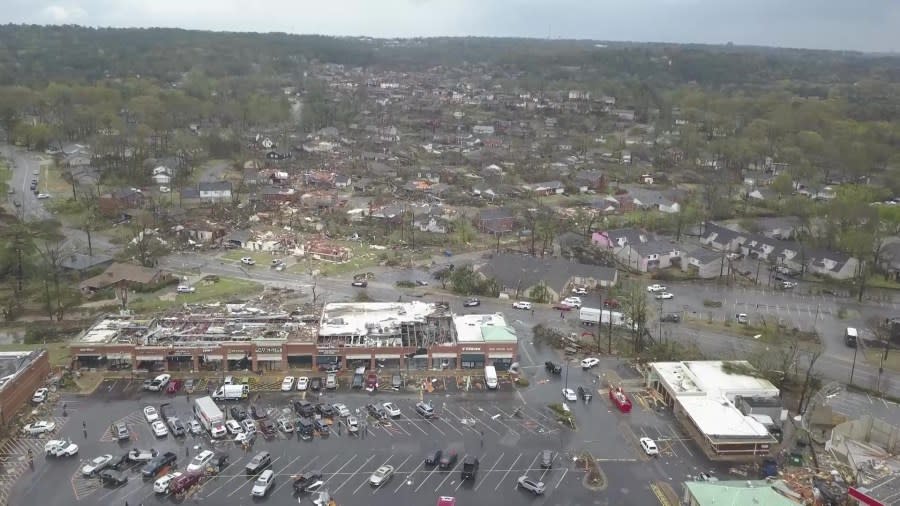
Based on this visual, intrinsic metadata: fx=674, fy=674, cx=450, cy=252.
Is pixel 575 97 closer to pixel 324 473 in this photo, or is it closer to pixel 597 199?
pixel 597 199

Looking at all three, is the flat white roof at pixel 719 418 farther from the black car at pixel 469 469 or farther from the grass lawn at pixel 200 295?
the grass lawn at pixel 200 295

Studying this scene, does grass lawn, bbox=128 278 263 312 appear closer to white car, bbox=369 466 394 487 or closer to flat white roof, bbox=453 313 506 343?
flat white roof, bbox=453 313 506 343

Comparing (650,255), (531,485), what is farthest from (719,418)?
(650,255)

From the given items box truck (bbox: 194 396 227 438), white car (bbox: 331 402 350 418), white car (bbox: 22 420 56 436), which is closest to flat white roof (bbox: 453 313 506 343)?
white car (bbox: 331 402 350 418)

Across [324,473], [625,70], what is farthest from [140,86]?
[625,70]

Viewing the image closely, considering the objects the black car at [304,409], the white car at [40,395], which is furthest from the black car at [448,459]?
the white car at [40,395]

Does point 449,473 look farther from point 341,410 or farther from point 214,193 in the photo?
point 214,193
